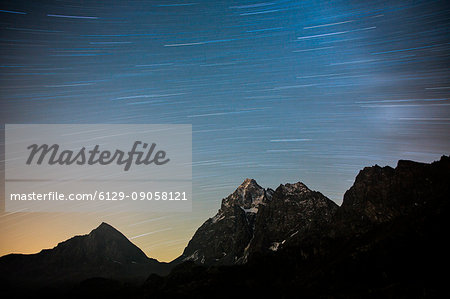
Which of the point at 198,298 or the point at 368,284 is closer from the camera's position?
the point at 368,284

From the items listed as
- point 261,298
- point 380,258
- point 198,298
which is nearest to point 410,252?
point 380,258

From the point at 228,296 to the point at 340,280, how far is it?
179 feet

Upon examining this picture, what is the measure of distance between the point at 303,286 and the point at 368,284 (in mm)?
33019

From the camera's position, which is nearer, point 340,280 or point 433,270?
point 433,270

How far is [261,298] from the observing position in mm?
196500

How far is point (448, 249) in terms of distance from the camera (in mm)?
183000

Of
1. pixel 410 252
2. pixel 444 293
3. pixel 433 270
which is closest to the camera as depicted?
pixel 444 293

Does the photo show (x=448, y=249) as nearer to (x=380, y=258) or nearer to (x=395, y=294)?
(x=380, y=258)

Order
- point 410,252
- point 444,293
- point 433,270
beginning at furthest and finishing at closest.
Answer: point 410,252 → point 433,270 → point 444,293

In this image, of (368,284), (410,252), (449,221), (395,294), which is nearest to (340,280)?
(368,284)

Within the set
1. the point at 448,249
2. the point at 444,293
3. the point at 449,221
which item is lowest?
the point at 444,293

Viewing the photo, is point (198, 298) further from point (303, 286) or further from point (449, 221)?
point (449, 221)

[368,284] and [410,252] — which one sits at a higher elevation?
[410,252]

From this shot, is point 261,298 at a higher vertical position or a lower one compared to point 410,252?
lower
